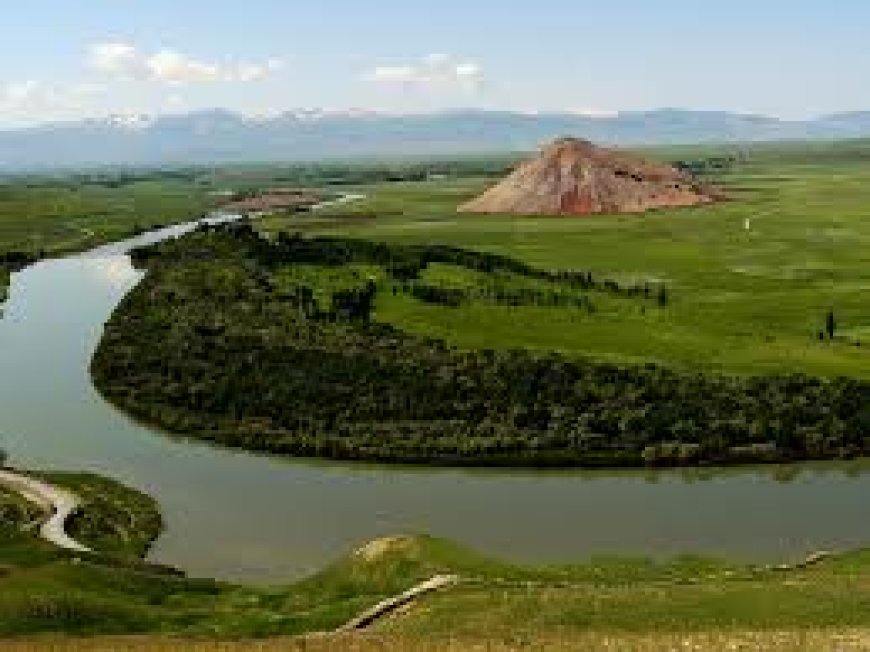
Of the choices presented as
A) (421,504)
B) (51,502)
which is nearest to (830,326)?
(421,504)

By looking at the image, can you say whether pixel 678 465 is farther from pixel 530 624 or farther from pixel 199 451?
pixel 530 624

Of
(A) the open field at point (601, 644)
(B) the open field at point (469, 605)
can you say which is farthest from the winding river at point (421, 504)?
(A) the open field at point (601, 644)

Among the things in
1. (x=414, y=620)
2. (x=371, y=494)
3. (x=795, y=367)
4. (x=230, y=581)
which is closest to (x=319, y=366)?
(x=371, y=494)

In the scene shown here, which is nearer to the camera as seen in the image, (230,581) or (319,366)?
(230,581)

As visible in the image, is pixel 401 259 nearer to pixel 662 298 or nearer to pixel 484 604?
pixel 662 298

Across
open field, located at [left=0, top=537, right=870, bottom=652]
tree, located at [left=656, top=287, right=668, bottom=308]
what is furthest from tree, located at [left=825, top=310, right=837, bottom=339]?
open field, located at [left=0, top=537, right=870, bottom=652]

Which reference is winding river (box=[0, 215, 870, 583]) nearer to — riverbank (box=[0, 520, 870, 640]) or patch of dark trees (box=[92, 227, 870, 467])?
patch of dark trees (box=[92, 227, 870, 467])

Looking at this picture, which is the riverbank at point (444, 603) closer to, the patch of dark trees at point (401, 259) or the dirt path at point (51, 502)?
the dirt path at point (51, 502)
